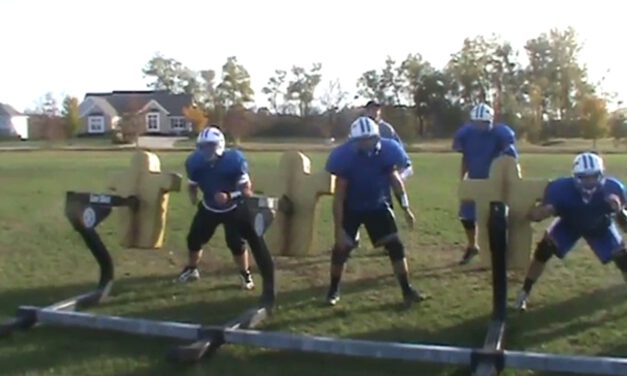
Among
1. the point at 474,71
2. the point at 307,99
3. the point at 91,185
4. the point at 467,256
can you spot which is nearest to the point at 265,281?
the point at 467,256

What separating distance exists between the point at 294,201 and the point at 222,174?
95 centimetres

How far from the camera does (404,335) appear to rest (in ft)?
29.4

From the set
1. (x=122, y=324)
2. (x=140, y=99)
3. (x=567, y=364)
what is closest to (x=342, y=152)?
(x=122, y=324)

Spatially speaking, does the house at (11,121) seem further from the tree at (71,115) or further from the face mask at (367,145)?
the face mask at (367,145)

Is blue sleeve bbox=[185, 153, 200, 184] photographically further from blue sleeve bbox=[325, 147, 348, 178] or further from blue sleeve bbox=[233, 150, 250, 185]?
blue sleeve bbox=[325, 147, 348, 178]

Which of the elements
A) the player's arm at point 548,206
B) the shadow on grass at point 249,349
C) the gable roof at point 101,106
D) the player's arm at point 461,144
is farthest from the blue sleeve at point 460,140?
the gable roof at point 101,106

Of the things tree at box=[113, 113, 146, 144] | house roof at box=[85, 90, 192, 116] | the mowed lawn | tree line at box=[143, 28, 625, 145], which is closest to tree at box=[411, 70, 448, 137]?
tree line at box=[143, 28, 625, 145]

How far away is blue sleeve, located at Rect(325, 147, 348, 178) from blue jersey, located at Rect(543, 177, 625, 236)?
2050 millimetres

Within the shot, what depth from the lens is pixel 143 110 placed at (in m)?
100

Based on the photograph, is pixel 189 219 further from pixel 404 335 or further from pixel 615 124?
pixel 615 124

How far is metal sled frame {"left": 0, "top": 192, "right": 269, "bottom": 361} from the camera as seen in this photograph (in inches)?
328

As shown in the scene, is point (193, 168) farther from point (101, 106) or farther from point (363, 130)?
point (101, 106)

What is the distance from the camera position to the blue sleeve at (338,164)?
32.4 ft

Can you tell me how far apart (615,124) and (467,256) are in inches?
2737
